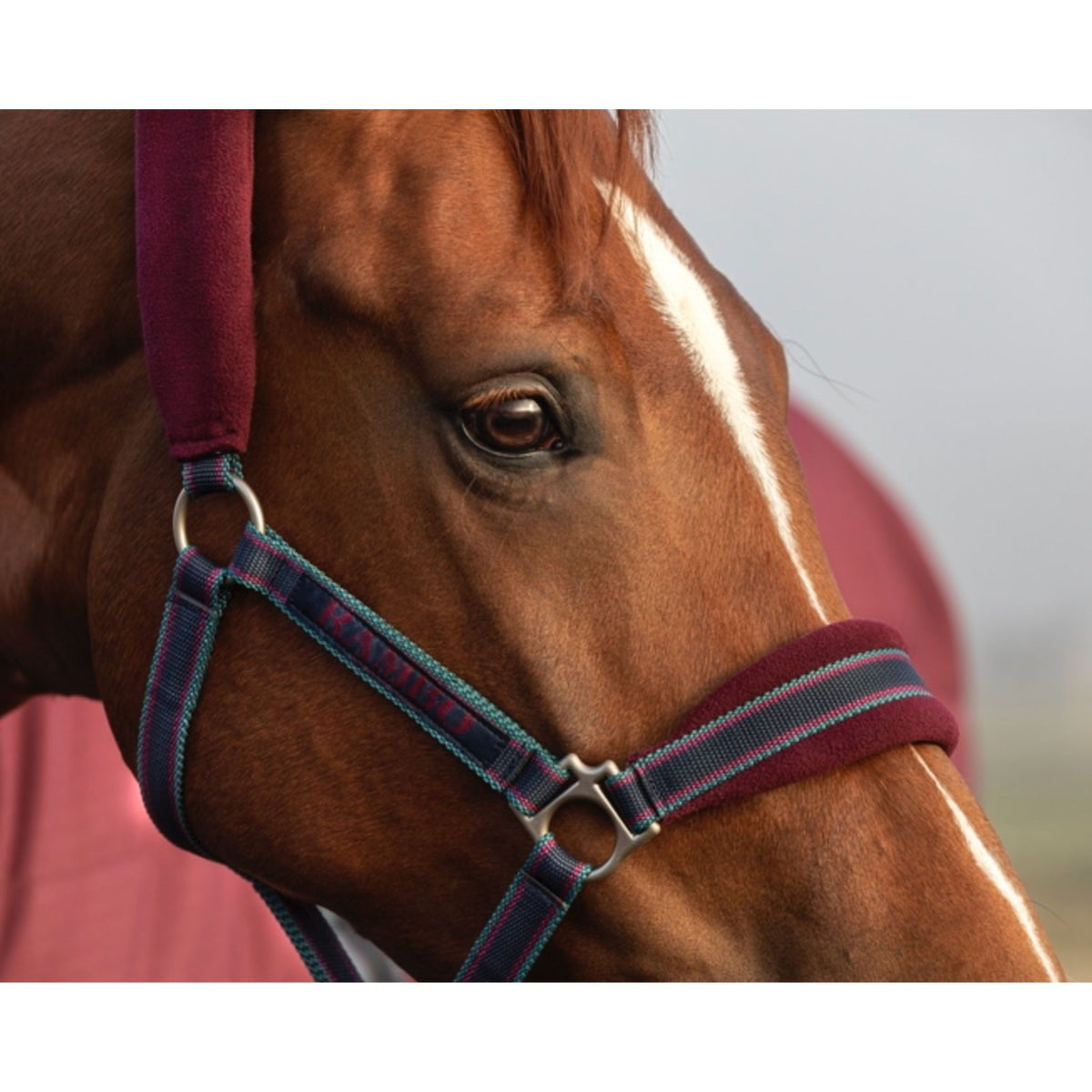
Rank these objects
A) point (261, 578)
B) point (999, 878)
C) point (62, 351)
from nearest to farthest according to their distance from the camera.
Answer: point (999, 878) < point (261, 578) < point (62, 351)

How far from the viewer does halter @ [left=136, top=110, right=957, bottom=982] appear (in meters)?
0.79

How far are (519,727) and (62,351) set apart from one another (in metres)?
0.54

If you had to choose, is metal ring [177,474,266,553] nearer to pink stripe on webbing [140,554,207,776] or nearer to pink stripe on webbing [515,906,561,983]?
pink stripe on webbing [140,554,207,776]

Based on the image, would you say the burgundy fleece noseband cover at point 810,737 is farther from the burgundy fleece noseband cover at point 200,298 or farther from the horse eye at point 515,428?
the burgundy fleece noseband cover at point 200,298

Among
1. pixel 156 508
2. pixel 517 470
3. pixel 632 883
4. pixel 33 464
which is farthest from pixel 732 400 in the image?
pixel 33 464

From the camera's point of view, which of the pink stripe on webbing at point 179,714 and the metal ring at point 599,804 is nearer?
the metal ring at point 599,804

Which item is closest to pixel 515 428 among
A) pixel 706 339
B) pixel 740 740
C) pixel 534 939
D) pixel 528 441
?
pixel 528 441

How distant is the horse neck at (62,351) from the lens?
98cm

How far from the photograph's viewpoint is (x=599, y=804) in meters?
0.81

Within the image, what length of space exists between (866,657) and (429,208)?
48 cm

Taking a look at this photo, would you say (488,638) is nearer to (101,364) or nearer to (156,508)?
(156,508)

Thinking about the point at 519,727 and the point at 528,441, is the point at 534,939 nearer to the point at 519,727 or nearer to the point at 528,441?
the point at 519,727

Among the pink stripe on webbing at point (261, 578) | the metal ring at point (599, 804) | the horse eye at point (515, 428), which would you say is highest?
the horse eye at point (515, 428)

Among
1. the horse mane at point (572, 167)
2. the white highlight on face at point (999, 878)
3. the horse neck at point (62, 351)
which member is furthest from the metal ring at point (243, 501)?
the white highlight on face at point (999, 878)
